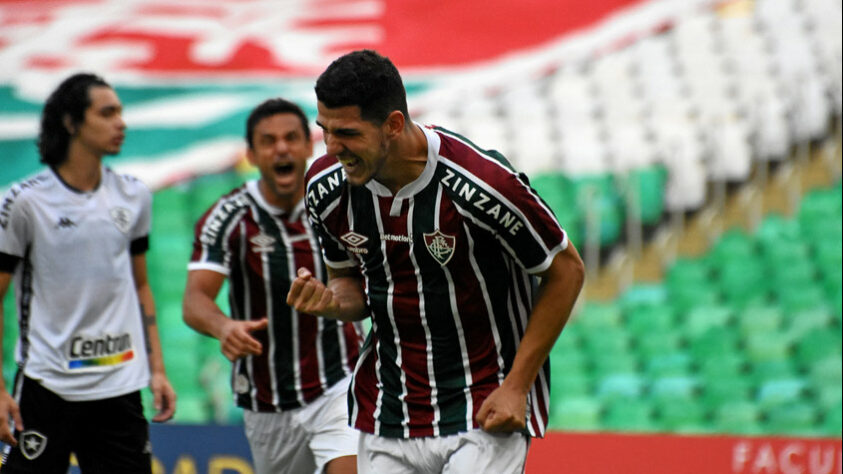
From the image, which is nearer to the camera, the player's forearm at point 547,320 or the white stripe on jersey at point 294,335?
the player's forearm at point 547,320

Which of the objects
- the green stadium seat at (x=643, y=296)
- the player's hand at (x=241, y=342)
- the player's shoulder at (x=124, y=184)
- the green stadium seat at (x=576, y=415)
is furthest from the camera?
the green stadium seat at (x=643, y=296)

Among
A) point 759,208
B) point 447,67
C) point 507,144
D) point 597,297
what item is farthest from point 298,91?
point 759,208

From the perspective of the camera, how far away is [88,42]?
9.94 meters

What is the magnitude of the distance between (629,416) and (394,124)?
4.98 m

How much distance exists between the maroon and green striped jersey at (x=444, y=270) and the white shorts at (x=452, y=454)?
30 mm

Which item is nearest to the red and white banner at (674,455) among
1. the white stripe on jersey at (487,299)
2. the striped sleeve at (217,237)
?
the striped sleeve at (217,237)

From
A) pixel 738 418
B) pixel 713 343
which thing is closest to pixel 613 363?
pixel 713 343

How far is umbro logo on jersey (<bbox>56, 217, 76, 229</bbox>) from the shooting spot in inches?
150

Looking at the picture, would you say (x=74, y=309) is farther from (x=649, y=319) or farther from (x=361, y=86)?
(x=649, y=319)

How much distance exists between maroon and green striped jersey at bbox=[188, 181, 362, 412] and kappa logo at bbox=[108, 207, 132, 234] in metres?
0.28

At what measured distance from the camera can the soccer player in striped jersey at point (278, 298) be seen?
411 cm

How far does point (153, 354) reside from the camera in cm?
413

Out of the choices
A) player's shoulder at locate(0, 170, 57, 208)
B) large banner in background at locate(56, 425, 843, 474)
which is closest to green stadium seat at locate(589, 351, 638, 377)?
large banner in background at locate(56, 425, 843, 474)

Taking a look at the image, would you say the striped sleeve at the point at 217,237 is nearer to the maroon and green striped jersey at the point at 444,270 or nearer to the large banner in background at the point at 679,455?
the maroon and green striped jersey at the point at 444,270
